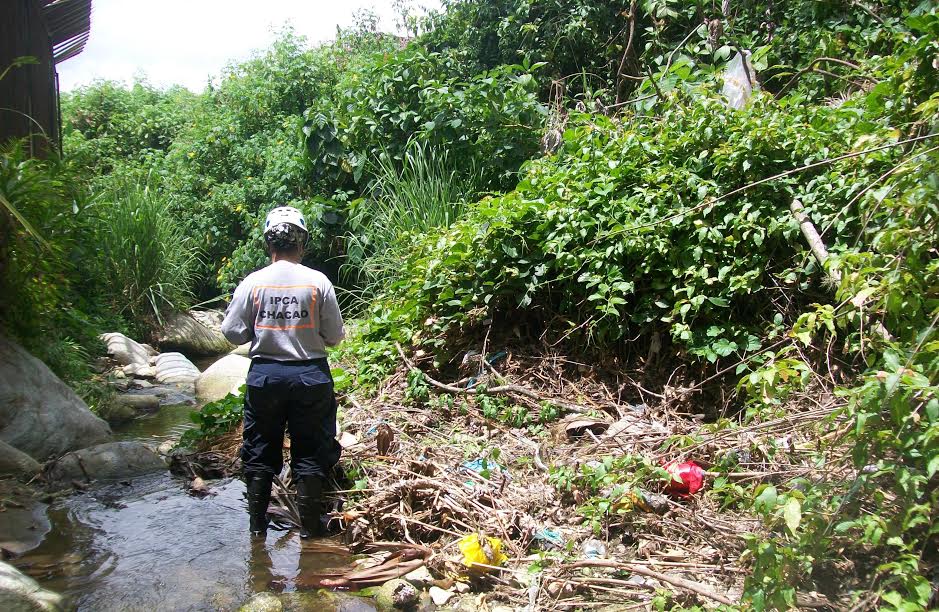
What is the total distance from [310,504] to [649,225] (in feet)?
7.86

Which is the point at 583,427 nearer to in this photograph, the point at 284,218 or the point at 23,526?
the point at 284,218

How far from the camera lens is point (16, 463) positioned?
4.79m

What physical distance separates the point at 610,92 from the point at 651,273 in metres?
4.69

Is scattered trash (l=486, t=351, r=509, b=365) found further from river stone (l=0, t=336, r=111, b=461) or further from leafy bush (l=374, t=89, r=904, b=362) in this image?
river stone (l=0, t=336, r=111, b=461)

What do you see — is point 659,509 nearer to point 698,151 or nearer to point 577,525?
point 577,525

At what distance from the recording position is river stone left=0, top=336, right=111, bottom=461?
5.17 meters

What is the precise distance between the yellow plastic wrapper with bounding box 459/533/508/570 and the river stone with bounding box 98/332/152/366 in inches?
288

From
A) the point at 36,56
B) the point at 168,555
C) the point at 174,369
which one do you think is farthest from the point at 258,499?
the point at 36,56

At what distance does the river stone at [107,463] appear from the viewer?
4.96m

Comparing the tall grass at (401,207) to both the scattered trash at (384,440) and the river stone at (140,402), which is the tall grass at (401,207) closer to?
the river stone at (140,402)

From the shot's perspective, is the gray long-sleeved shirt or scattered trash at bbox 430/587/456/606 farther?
the gray long-sleeved shirt

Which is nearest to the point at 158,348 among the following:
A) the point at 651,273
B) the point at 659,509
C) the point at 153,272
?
the point at 153,272

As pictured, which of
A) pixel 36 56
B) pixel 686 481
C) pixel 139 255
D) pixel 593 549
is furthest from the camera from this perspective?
pixel 139 255

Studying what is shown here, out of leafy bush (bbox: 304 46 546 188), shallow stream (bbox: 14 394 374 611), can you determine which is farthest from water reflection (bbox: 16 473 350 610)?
leafy bush (bbox: 304 46 546 188)
